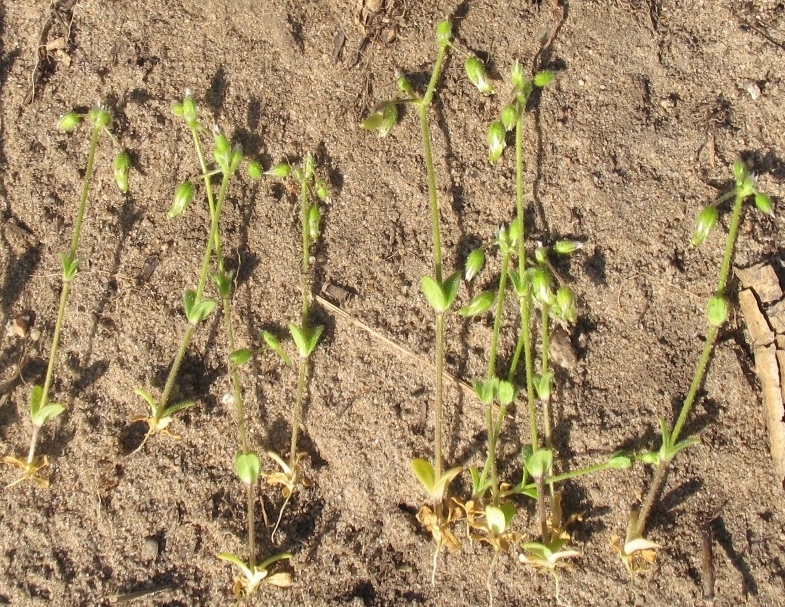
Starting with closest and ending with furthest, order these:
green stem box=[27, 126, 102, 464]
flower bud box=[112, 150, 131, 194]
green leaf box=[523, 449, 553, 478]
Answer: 1. green leaf box=[523, 449, 553, 478]
2. green stem box=[27, 126, 102, 464]
3. flower bud box=[112, 150, 131, 194]

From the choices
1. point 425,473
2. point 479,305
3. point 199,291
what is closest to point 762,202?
point 479,305

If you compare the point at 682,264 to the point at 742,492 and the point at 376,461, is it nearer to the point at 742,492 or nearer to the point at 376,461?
the point at 742,492

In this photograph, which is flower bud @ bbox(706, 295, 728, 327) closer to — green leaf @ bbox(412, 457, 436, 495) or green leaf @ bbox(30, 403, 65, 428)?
green leaf @ bbox(412, 457, 436, 495)

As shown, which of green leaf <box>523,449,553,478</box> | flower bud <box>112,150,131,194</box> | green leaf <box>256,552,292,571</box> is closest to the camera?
green leaf <box>523,449,553,478</box>

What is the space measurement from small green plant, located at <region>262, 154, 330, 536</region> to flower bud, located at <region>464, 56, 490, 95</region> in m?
0.72

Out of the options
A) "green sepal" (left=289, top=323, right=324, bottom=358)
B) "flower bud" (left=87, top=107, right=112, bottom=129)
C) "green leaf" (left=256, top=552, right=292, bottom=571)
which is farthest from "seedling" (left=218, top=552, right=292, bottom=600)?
"flower bud" (left=87, top=107, right=112, bottom=129)

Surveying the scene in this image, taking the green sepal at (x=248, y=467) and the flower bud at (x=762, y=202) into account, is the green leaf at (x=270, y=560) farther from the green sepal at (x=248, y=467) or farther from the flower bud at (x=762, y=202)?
the flower bud at (x=762, y=202)

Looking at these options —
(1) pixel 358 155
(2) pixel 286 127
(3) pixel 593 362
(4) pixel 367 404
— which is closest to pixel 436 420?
(4) pixel 367 404

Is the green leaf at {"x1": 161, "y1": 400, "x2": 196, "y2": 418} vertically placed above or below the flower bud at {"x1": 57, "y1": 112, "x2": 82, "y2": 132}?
below

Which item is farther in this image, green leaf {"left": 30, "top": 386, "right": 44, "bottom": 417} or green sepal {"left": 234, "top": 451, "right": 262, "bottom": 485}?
green leaf {"left": 30, "top": 386, "right": 44, "bottom": 417}

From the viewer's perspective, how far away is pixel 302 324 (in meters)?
2.98

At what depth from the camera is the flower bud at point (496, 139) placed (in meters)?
2.95

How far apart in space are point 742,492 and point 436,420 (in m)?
1.22

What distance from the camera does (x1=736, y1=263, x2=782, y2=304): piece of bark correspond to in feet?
9.59
